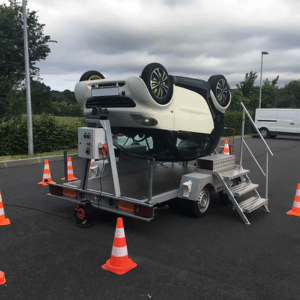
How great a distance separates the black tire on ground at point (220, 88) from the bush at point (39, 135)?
8901 millimetres

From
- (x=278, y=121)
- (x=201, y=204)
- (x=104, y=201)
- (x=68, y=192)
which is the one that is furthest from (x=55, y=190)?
(x=278, y=121)

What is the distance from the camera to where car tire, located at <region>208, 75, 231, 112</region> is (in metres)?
6.06

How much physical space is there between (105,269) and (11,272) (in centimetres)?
110

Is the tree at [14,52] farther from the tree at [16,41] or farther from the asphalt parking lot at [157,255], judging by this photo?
the asphalt parking lot at [157,255]

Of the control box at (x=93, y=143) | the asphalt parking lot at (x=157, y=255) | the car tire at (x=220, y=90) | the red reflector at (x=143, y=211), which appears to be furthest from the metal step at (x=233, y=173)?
the control box at (x=93, y=143)

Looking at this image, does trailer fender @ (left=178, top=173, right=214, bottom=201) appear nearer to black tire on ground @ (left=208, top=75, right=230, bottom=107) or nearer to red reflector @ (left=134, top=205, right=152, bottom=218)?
red reflector @ (left=134, top=205, right=152, bottom=218)

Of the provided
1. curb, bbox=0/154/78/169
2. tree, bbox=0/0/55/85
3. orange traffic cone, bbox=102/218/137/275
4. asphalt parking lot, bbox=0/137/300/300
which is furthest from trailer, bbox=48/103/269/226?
tree, bbox=0/0/55/85

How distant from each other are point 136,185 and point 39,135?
8346mm

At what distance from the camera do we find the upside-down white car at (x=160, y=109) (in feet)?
16.1

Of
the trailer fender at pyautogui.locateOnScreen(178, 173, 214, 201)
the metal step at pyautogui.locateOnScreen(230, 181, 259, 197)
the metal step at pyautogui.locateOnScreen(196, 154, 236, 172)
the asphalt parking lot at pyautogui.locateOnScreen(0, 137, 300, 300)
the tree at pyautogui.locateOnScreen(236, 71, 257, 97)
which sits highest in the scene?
the tree at pyautogui.locateOnScreen(236, 71, 257, 97)

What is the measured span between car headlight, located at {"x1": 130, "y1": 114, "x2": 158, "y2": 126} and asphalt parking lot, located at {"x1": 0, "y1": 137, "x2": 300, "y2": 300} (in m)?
1.72

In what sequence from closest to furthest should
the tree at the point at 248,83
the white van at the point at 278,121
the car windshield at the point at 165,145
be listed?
the car windshield at the point at 165,145 → the white van at the point at 278,121 → the tree at the point at 248,83

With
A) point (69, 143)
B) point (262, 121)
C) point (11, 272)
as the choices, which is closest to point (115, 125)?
point (11, 272)

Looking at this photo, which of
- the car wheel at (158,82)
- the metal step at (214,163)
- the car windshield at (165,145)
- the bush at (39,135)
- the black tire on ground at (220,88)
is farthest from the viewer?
the bush at (39,135)
